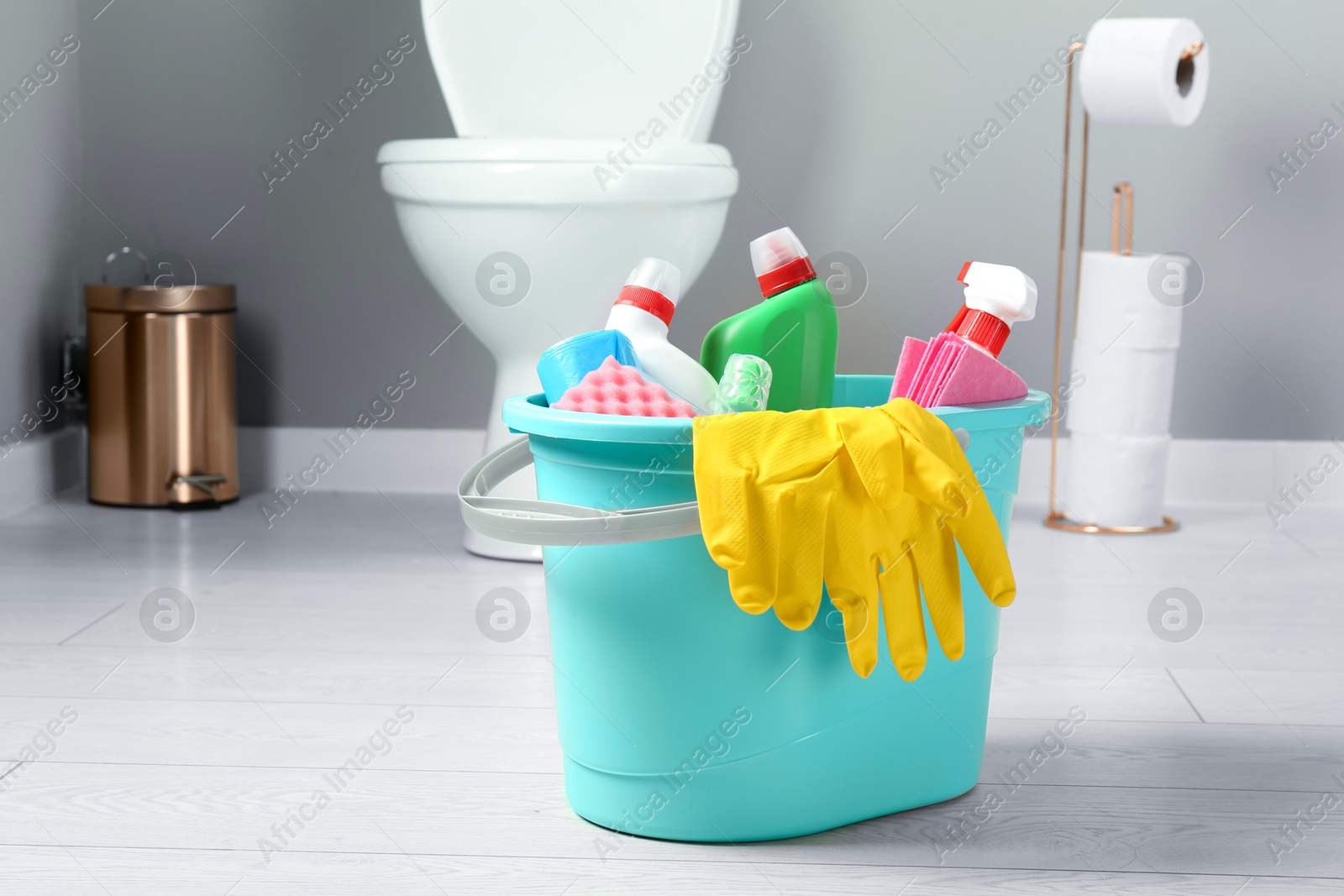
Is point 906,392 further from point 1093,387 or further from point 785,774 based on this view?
point 1093,387

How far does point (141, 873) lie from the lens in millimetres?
692

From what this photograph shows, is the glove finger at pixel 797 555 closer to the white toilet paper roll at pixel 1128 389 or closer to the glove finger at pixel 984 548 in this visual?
the glove finger at pixel 984 548

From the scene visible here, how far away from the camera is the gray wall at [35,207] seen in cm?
164

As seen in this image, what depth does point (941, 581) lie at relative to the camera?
0.70 m

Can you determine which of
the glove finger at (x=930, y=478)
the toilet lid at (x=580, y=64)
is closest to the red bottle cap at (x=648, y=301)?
the glove finger at (x=930, y=478)

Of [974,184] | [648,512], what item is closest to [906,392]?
[648,512]

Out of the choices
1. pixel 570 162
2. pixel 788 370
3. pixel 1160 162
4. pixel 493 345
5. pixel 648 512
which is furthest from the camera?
A: pixel 1160 162

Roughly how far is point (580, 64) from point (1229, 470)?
1048 millimetres

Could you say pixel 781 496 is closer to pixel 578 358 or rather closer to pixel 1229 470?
pixel 578 358

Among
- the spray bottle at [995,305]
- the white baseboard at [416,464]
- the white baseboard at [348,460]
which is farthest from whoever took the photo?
the white baseboard at [348,460]

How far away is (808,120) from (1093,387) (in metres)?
0.53

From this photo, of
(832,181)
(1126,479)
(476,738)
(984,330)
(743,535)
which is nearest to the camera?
(743,535)

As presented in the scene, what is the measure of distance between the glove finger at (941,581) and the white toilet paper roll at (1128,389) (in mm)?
1002

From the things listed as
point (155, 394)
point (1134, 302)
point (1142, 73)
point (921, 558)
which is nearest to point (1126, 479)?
point (1134, 302)
